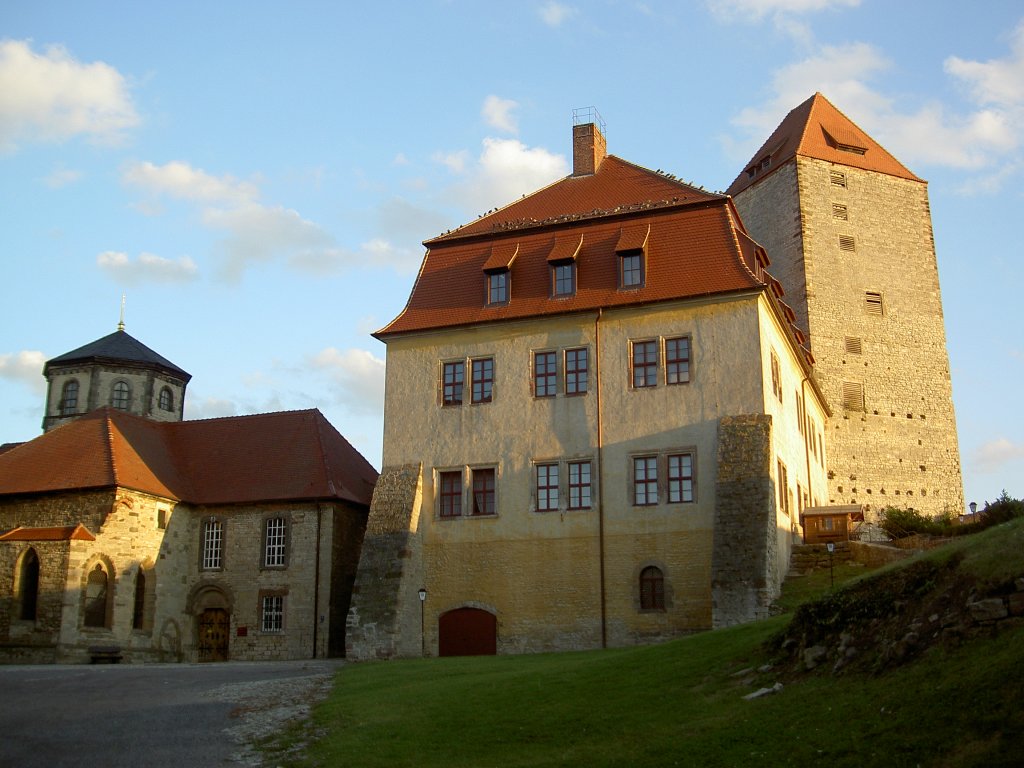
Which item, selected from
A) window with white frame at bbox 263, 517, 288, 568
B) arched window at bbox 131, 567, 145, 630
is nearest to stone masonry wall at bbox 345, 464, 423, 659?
window with white frame at bbox 263, 517, 288, 568

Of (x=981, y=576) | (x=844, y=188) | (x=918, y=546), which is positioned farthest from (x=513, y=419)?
(x=844, y=188)

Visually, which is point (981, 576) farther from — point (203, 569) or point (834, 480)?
point (834, 480)

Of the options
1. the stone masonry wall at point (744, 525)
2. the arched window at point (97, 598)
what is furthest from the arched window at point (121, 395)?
the stone masonry wall at point (744, 525)

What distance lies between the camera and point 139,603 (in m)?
35.0

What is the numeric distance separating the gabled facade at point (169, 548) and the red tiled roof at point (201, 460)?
0.07m

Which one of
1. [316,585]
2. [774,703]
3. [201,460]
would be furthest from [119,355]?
[774,703]

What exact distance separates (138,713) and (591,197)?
2110 cm

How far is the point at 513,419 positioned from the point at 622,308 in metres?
4.43

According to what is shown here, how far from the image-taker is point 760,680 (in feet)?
48.2

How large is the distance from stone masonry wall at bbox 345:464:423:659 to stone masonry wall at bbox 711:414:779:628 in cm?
863

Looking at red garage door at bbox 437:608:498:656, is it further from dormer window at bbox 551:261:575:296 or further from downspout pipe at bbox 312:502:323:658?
dormer window at bbox 551:261:575:296

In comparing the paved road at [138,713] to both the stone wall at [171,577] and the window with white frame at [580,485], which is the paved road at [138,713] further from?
the window with white frame at [580,485]

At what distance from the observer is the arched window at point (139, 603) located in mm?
34781

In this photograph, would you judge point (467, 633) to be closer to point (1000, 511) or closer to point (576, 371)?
point (576, 371)
